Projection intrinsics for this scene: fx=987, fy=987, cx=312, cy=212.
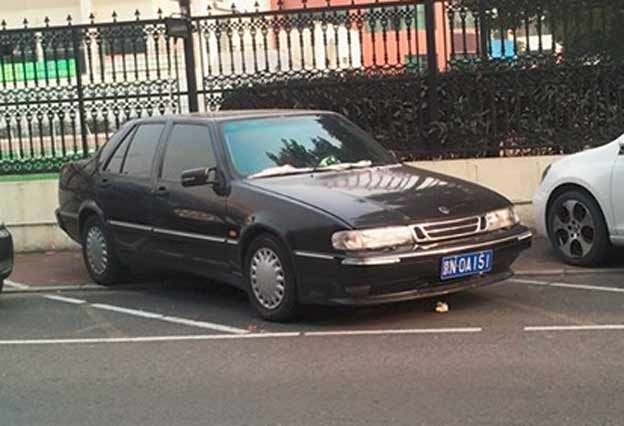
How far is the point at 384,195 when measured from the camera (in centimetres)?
737

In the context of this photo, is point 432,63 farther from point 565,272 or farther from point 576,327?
point 576,327

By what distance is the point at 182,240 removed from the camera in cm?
831

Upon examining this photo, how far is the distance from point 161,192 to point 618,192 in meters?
4.01

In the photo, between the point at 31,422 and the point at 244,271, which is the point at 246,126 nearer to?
the point at 244,271

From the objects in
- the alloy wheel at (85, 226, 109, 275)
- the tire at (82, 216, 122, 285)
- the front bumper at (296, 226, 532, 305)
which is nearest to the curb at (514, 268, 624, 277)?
the front bumper at (296, 226, 532, 305)

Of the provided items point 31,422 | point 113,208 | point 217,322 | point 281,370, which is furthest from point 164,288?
point 31,422

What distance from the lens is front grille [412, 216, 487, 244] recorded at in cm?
702

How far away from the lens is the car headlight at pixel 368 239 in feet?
22.6

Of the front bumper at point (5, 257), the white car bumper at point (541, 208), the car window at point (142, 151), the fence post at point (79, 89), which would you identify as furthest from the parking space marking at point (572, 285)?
the fence post at point (79, 89)

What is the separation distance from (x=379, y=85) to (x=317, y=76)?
77 cm

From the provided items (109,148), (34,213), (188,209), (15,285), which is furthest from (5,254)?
(34,213)

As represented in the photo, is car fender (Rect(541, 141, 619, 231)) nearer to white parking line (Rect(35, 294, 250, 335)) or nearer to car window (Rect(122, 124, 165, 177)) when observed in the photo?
white parking line (Rect(35, 294, 250, 335))

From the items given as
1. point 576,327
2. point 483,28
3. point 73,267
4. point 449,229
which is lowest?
point 576,327

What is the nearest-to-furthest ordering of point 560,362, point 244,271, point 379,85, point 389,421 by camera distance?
point 389,421
point 560,362
point 244,271
point 379,85
